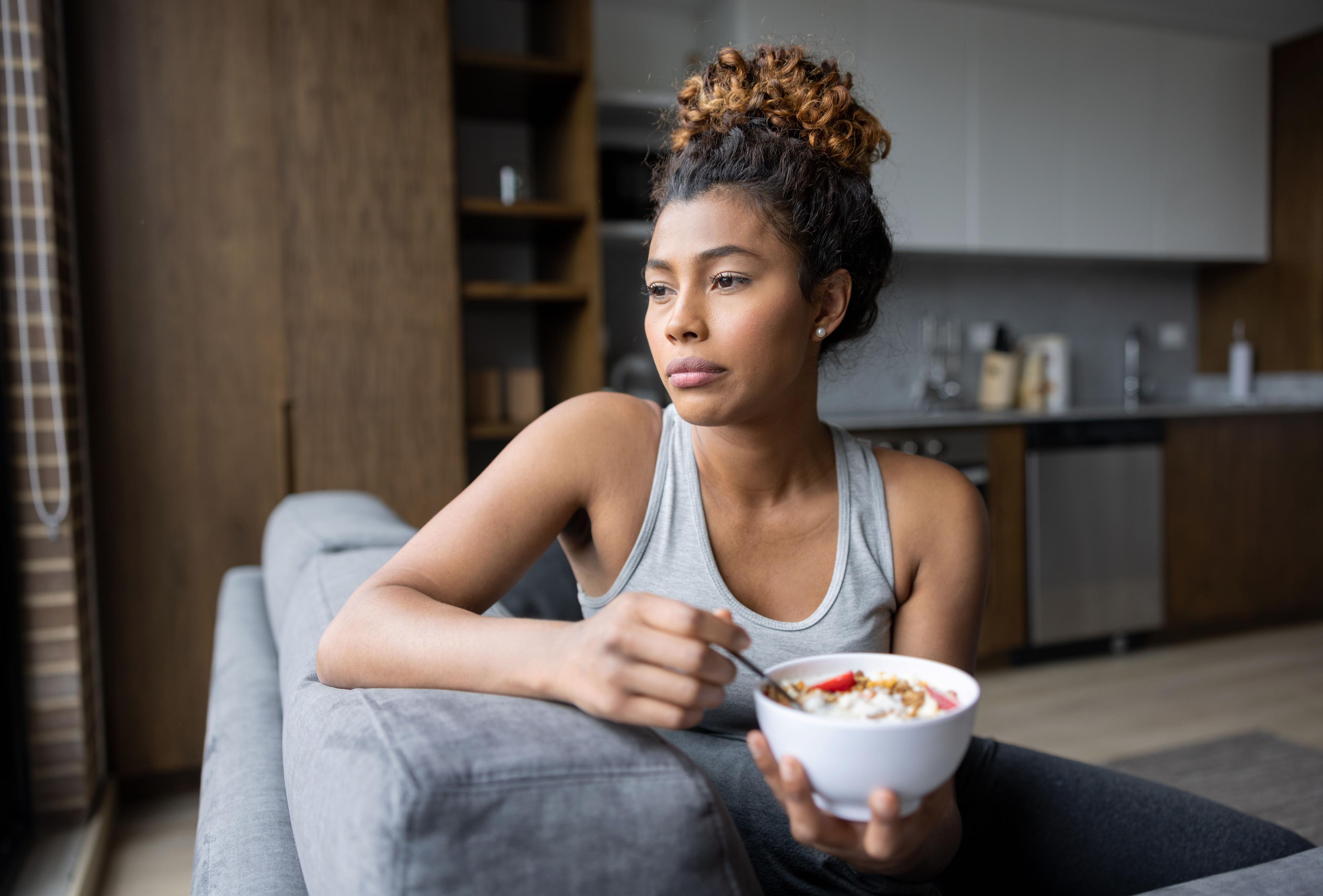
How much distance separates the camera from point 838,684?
1.98 ft

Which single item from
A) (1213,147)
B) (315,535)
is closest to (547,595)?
(315,535)

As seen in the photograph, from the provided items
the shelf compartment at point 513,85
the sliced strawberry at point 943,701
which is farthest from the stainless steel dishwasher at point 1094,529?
the sliced strawberry at point 943,701

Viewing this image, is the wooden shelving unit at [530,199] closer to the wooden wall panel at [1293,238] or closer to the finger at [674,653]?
the finger at [674,653]

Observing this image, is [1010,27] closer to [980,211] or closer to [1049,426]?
[980,211]

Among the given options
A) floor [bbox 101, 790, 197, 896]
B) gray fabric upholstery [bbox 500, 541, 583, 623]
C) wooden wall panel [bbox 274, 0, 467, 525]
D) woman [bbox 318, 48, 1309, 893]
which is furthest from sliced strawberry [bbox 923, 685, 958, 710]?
wooden wall panel [bbox 274, 0, 467, 525]

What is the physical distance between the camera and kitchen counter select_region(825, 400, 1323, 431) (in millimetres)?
3201

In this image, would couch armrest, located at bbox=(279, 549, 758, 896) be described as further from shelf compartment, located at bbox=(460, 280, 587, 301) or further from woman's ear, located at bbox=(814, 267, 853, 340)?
shelf compartment, located at bbox=(460, 280, 587, 301)

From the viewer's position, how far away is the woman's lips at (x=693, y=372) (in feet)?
2.89

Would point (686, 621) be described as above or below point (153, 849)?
above

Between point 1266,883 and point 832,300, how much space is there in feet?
2.10

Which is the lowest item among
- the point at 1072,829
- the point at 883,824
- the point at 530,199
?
the point at 1072,829

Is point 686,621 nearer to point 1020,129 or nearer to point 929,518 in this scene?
A: point 929,518

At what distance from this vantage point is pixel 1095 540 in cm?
348

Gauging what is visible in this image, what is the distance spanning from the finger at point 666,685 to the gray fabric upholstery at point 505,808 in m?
0.03
